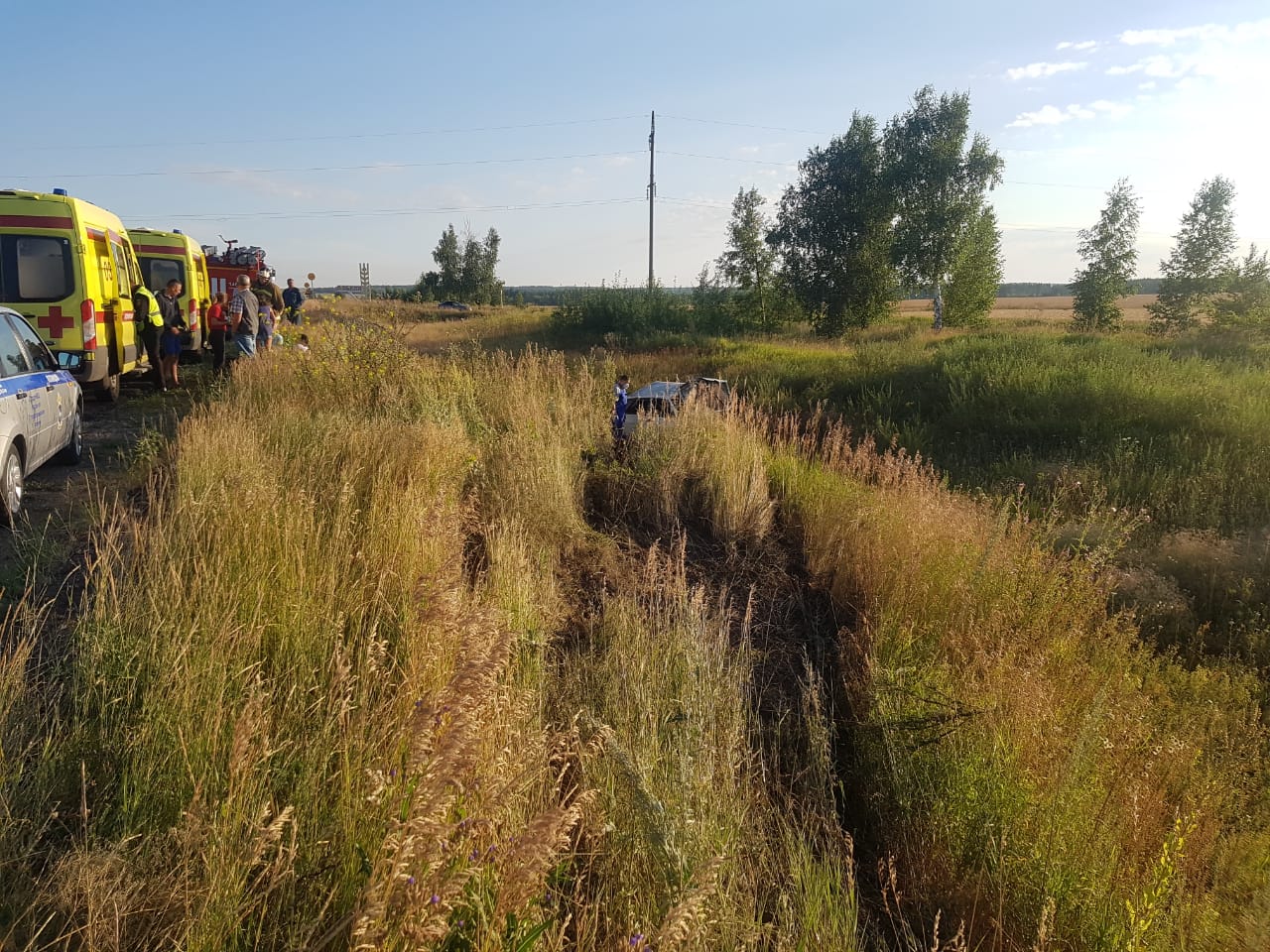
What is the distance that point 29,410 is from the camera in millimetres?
5695

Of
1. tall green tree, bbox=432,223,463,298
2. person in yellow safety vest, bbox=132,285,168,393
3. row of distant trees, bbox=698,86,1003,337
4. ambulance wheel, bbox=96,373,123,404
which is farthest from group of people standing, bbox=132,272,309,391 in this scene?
tall green tree, bbox=432,223,463,298

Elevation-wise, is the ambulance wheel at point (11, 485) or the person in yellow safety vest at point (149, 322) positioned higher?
the person in yellow safety vest at point (149, 322)

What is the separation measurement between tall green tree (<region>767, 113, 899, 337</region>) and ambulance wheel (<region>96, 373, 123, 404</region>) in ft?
93.9

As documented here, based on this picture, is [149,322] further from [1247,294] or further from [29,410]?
[1247,294]

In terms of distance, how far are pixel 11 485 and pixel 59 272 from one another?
205 inches

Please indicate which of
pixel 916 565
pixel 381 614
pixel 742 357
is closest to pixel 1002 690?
pixel 916 565

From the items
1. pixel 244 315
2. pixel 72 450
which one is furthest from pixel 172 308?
pixel 72 450

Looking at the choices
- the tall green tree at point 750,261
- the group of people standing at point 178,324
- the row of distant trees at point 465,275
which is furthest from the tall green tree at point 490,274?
the group of people standing at point 178,324

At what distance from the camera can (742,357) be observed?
20188mm

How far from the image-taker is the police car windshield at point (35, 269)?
8.84 metres

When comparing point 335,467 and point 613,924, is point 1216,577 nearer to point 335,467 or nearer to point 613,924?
point 613,924

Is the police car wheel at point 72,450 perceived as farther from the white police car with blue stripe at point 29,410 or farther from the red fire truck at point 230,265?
the red fire truck at point 230,265

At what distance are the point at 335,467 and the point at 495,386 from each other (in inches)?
126

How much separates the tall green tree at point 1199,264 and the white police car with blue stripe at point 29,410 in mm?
38847
